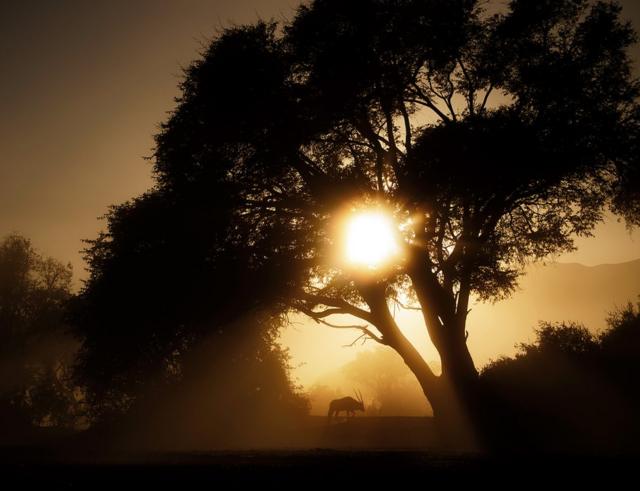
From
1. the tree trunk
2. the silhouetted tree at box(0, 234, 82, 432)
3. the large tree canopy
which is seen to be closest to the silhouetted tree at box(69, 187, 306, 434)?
the large tree canopy

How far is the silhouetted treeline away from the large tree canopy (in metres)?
2.35

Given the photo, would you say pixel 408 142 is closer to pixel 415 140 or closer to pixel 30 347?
pixel 415 140

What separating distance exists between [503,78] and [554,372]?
13511 millimetres

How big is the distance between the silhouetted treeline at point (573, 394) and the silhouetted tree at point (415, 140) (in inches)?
81.1

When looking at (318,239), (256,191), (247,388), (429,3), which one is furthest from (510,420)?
(247,388)

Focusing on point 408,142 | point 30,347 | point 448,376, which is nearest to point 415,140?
point 408,142

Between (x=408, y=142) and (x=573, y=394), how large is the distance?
1266cm

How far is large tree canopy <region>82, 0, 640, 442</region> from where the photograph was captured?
14961mm

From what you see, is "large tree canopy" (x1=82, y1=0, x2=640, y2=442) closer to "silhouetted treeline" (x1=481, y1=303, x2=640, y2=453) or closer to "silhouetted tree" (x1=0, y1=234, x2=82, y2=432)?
"silhouetted treeline" (x1=481, y1=303, x2=640, y2=453)

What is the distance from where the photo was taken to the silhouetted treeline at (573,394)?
565 inches

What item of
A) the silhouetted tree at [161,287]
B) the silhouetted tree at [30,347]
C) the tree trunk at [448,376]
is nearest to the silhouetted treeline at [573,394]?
the tree trunk at [448,376]

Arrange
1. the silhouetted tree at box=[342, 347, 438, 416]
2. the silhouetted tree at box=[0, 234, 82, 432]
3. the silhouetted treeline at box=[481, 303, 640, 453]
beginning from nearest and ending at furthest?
the silhouetted treeline at box=[481, 303, 640, 453] → the silhouetted tree at box=[0, 234, 82, 432] → the silhouetted tree at box=[342, 347, 438, 416]

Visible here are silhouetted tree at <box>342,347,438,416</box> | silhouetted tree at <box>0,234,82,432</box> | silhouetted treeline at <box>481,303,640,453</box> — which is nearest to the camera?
silhouetted treeline at <box>481,303,640,453</box>

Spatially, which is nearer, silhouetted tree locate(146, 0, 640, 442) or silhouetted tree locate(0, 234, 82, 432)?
silhouetted tree locate(146, 0, 640, 442)
